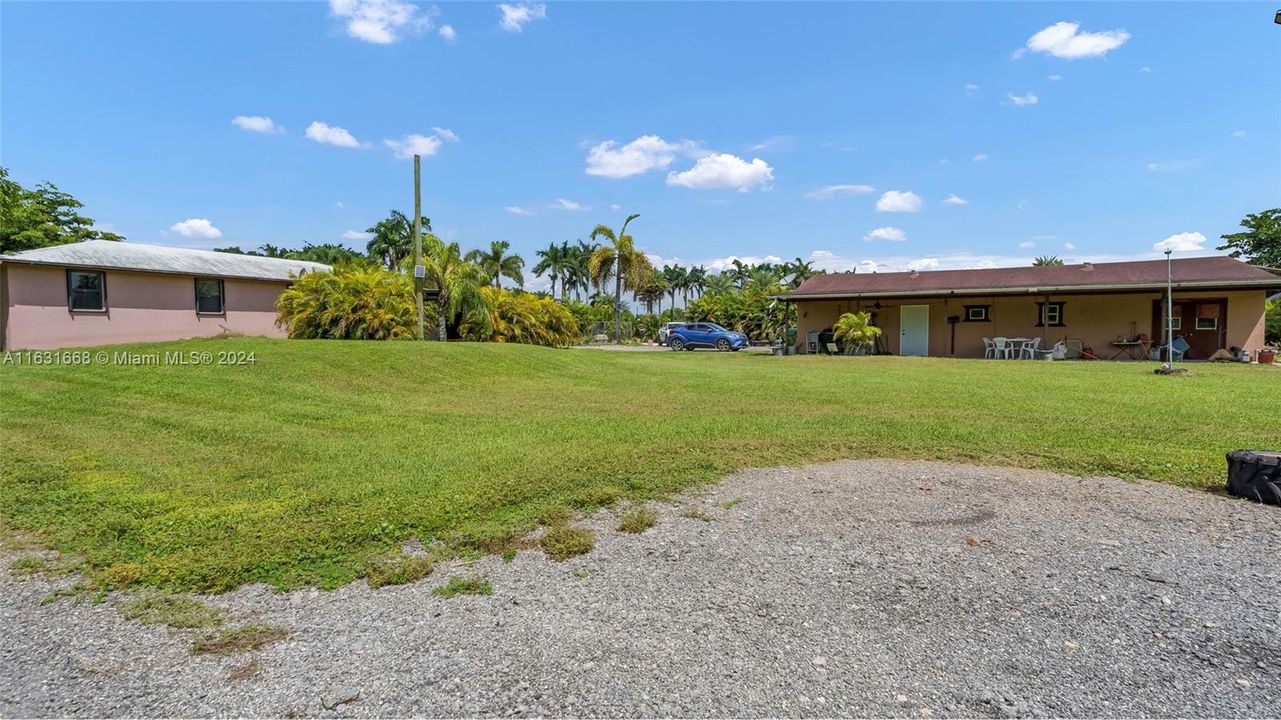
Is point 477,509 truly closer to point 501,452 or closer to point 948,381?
point 501,452

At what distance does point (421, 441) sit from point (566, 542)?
10.9 feet

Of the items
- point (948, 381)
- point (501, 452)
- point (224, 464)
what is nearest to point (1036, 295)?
point (948, 381)

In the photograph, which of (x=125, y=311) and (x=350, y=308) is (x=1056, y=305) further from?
(x=125, y=311)

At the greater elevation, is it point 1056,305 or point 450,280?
point 450,280

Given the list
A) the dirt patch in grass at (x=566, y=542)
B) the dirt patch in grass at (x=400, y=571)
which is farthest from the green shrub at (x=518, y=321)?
the dirt patch in grass at (x=400, y=571)

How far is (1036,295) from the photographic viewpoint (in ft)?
70.4

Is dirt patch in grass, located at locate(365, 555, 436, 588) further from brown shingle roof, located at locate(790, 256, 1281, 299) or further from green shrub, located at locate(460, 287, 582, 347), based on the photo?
brown shingle roof, located at locate(790, 256, 1281, 299)

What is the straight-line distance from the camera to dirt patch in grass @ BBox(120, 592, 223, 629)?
9.29 ft

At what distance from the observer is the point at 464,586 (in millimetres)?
3186

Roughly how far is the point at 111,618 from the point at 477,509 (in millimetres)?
1897

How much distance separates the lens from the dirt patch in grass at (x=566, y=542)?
11.9 ft

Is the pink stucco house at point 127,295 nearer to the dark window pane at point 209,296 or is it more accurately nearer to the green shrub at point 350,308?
the dark window pane at point 209,296

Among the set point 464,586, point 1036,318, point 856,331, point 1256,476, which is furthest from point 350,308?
point 1036,318

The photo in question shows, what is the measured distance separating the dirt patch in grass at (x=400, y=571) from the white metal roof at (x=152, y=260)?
19.7 meters
